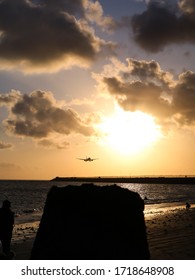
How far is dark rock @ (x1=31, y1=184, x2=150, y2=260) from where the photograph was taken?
8.88 m

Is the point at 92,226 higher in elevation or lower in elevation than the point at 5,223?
higher

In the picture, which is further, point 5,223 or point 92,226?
point 5,223

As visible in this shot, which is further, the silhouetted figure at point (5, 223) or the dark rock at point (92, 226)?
the silhouetted figure at point (5, 223)

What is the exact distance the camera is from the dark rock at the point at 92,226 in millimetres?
8875

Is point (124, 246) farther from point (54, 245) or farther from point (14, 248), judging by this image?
point (14, 248)

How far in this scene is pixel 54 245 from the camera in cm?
905

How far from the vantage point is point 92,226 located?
356 inches

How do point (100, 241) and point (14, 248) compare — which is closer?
point (100, 241)

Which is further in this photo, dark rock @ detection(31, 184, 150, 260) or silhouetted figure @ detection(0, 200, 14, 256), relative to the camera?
silhouetted figure @ detection(0, 200, 14, 256)
